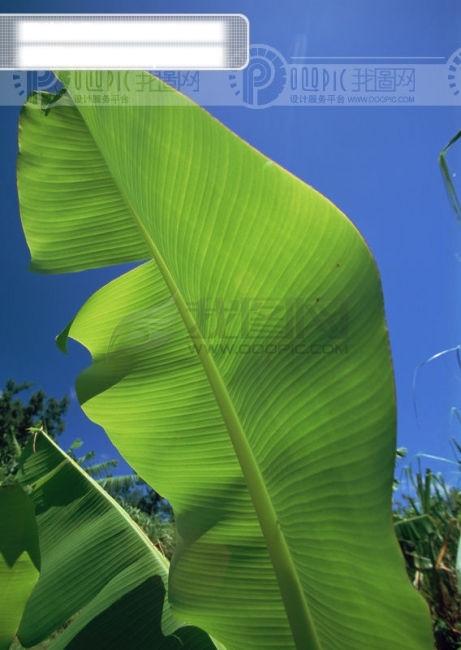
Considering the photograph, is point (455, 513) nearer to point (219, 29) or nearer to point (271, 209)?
point (271, 209)

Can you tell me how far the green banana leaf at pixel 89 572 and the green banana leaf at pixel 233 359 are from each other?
0.09 metres

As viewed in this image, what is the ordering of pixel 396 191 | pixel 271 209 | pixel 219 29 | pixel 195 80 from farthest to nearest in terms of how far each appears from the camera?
pixel 396 191
pixel 195 80
pixel 219 29
pixel 271 209

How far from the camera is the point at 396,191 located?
225cm

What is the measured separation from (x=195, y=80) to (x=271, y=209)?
447 millimetres

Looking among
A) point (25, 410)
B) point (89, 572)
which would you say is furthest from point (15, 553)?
point (25, 410)

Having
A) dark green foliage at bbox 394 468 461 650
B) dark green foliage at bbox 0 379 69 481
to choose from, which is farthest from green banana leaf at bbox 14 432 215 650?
dark green foliage at bbox 0 379 69 481

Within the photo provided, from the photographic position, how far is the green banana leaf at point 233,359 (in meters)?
0.30

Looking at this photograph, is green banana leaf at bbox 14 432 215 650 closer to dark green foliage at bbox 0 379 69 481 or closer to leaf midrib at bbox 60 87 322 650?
leaf midrib at bbox 60 87 322 650

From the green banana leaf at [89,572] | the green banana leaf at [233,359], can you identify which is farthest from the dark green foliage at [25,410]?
the green banana leaf at [233,359]

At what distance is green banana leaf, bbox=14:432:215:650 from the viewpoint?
44 cm

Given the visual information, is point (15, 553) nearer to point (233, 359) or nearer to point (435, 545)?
point (233, 359)

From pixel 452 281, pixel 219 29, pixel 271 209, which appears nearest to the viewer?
pixel 271 209

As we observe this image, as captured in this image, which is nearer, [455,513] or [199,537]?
[199,537]

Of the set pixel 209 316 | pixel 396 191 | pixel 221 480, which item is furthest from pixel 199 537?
pixel 396 191
